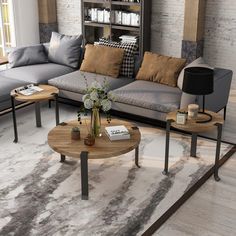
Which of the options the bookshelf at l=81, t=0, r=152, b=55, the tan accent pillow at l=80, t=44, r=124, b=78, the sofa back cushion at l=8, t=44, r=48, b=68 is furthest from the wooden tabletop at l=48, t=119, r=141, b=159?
the bookshelf at l=81, t=0, r=152, b=55

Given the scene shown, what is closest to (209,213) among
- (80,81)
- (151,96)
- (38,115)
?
(151,96)

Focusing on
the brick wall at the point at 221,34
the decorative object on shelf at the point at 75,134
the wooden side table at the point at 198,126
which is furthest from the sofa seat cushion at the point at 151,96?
the brick wall at the point at 221,34

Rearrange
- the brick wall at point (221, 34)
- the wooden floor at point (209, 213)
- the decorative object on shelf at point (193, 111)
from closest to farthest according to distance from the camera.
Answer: the wooden floor at point (209, 213) < the decorative object on shelf at point (193, 111) < the brick wall at point (221, 34)

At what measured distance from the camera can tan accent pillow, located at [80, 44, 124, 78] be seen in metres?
6.10

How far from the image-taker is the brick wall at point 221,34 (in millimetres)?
6922

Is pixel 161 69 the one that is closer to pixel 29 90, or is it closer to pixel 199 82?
pixel 199 82

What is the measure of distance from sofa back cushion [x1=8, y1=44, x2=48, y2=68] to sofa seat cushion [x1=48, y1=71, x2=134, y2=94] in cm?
75

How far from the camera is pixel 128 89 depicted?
18.4 feet

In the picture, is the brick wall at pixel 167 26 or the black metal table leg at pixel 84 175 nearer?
the black metal table leg at pixel 84 175

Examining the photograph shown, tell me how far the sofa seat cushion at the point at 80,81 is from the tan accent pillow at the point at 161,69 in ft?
1.00

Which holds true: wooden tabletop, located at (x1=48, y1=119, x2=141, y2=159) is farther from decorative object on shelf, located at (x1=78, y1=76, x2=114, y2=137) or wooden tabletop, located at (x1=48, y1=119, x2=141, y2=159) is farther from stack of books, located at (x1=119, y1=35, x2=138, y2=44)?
stack of books, located at (x1=119, y1=35, x2=138, y2=44)

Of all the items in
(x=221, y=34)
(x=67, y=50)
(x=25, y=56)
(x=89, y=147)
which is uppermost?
(x=221, y=34)

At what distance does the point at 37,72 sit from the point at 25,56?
0.52 metres

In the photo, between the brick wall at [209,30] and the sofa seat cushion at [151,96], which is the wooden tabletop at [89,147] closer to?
the sofa seat cushion at [151,96]
